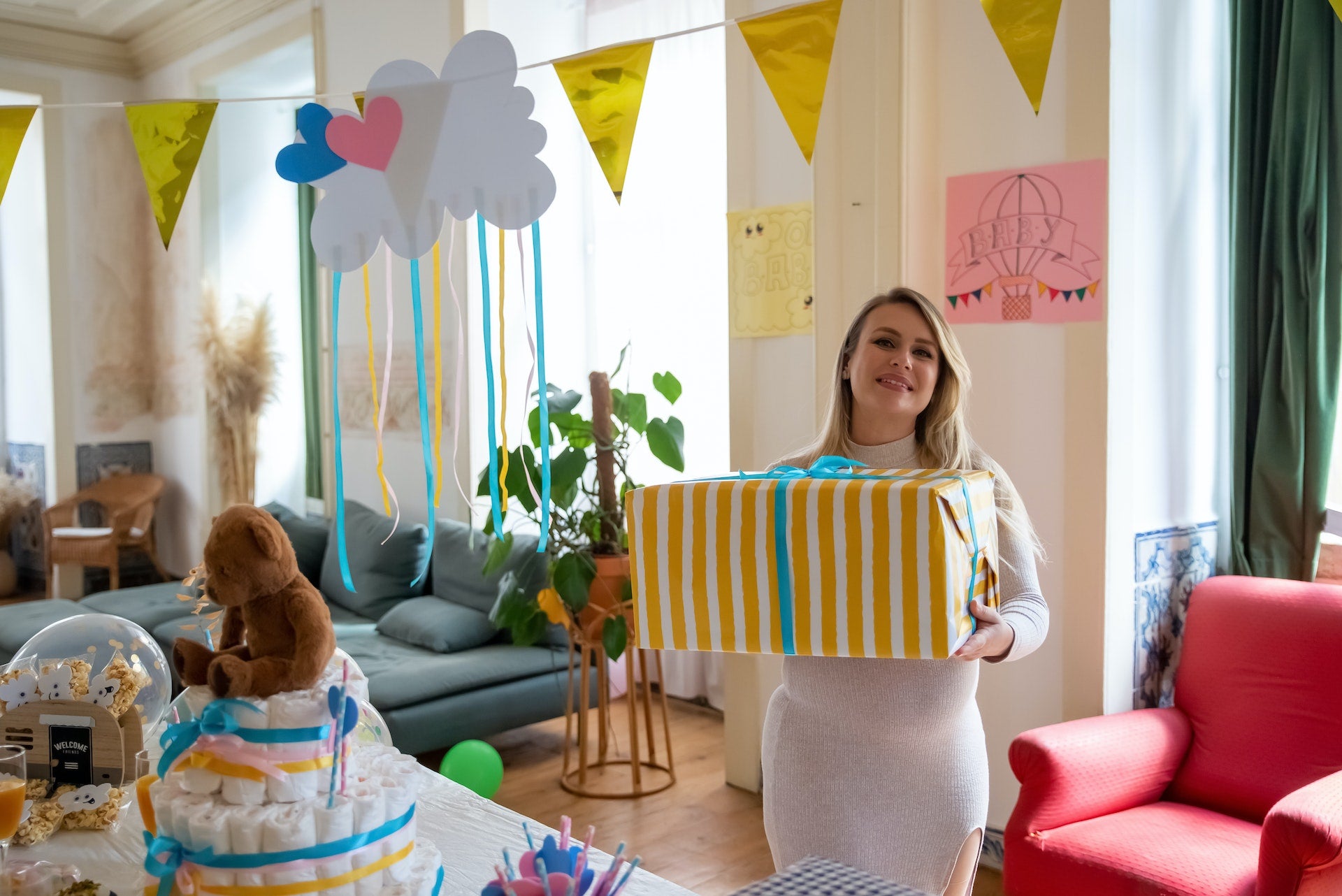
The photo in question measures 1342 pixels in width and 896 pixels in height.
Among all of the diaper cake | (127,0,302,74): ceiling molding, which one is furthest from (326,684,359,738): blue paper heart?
(127,0,302,74): ceiling molding

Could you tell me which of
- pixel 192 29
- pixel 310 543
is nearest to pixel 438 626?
pixel 310 543

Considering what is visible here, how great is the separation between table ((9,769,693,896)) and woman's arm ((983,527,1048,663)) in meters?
0.63

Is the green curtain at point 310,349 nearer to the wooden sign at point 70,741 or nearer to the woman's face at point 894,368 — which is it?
the wooden sign at point 70,741

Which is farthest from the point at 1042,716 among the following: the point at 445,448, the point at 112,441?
the point at 112,441

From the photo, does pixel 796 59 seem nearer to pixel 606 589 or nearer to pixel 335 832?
pixel 335 832

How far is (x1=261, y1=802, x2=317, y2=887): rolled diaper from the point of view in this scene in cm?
100

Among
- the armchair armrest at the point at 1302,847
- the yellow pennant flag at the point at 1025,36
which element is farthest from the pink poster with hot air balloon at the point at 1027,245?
the armchair armrest at the point at 1302,847

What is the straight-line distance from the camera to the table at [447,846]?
129 centimetres

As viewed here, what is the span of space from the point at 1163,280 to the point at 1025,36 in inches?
50.4

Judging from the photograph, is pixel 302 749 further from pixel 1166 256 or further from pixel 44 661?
pixel 1166 256

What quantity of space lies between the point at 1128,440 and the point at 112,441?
6.01 m

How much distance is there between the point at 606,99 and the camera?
2.00 m

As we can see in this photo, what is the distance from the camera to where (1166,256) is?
278cm

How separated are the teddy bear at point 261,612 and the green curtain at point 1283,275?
2528 mm
